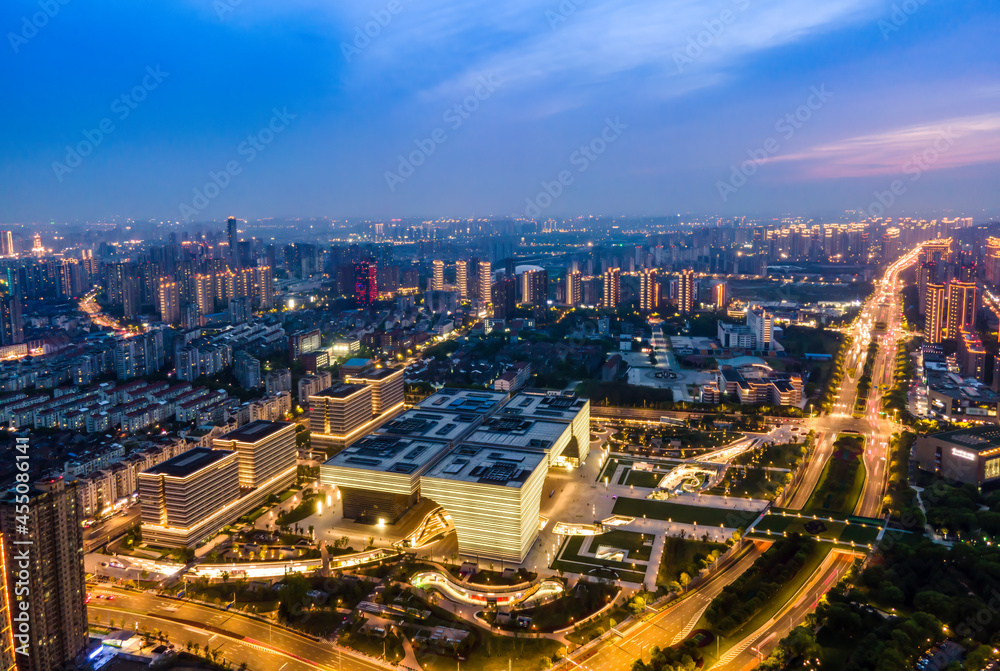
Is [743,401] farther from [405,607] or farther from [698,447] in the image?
[405,607]

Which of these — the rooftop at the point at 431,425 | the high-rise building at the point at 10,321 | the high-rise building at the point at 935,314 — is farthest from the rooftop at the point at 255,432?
the high-rise building at the point at 935,314

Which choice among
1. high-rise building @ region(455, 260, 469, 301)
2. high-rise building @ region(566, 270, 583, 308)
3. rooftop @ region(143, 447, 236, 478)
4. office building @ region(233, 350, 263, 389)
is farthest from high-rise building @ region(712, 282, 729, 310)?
rooftop @ region(143, 447, 236, 478)

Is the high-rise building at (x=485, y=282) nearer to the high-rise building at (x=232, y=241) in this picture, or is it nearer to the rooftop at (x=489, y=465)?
the high-rise building at (x=232, y=241)

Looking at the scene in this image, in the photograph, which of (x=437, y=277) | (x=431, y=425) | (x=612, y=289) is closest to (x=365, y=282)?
(x=437, y=277)

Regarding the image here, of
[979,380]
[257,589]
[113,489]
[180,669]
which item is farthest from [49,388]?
[979,380]

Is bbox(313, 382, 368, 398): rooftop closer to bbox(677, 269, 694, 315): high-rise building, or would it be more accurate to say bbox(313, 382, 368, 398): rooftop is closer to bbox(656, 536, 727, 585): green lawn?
bbox(656, 536, 727, 585): green lawn

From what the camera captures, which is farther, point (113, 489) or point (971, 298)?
point (971, 298)

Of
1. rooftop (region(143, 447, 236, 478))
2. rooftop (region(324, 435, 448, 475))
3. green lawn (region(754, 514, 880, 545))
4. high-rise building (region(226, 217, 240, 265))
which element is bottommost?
green lawn (region(754, 514, 880, 545))
